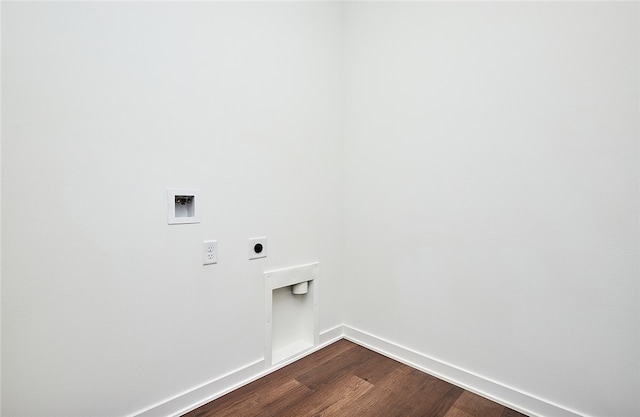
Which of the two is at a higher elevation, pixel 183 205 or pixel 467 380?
pixel 183 205

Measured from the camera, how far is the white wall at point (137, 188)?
99 cm

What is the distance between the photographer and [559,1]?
4.02 feet

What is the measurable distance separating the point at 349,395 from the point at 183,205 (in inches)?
49.4

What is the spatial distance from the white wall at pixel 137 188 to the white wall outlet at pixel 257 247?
4 centimetres

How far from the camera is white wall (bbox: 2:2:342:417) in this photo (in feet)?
3.23

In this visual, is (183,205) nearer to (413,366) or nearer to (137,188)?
(137,188)

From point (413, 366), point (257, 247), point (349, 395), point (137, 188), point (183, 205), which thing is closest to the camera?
point (137, 188)

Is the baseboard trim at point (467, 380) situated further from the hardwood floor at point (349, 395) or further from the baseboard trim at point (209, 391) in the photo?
the baseboard trim at point (209, 391)

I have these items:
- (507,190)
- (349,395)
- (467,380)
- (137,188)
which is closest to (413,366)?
(467,380)

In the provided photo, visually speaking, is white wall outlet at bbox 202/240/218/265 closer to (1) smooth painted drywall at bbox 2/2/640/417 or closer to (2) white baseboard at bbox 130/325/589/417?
(1) smooth painted drywall at bbox 2/2/640/417

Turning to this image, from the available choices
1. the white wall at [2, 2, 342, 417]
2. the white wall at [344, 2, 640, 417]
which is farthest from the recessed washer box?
the white wall at [344, 2, 640, 417]

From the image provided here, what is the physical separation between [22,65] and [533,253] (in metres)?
2.11

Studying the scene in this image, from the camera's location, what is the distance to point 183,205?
1.36m

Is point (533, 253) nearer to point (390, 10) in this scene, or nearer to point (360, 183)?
point (360, 183)
